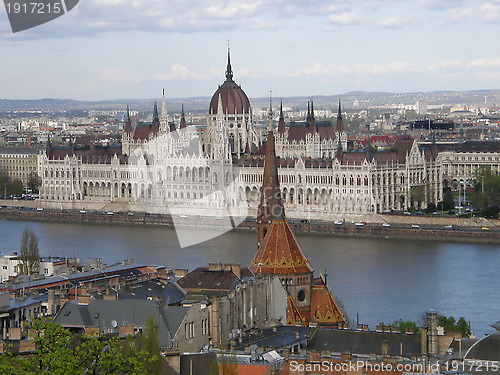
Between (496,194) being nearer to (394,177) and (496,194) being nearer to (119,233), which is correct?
(394,177)

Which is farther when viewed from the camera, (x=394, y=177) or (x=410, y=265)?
(x=394, y=177)

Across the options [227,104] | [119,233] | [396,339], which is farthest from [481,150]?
[396,339]

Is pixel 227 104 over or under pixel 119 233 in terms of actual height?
over

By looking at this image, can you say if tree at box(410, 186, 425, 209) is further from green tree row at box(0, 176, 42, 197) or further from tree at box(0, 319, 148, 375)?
tree at box(0, 319, 148, 375)

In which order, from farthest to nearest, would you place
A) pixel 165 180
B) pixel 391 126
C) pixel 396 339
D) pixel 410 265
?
pixel 391 126, pixel 165 180, pixel 410 265, pixel 396 339

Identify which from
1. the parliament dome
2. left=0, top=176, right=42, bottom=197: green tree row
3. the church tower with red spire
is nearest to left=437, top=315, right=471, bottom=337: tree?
the church tower with red spire

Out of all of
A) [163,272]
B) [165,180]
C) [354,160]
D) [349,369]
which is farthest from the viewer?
[165,180]
